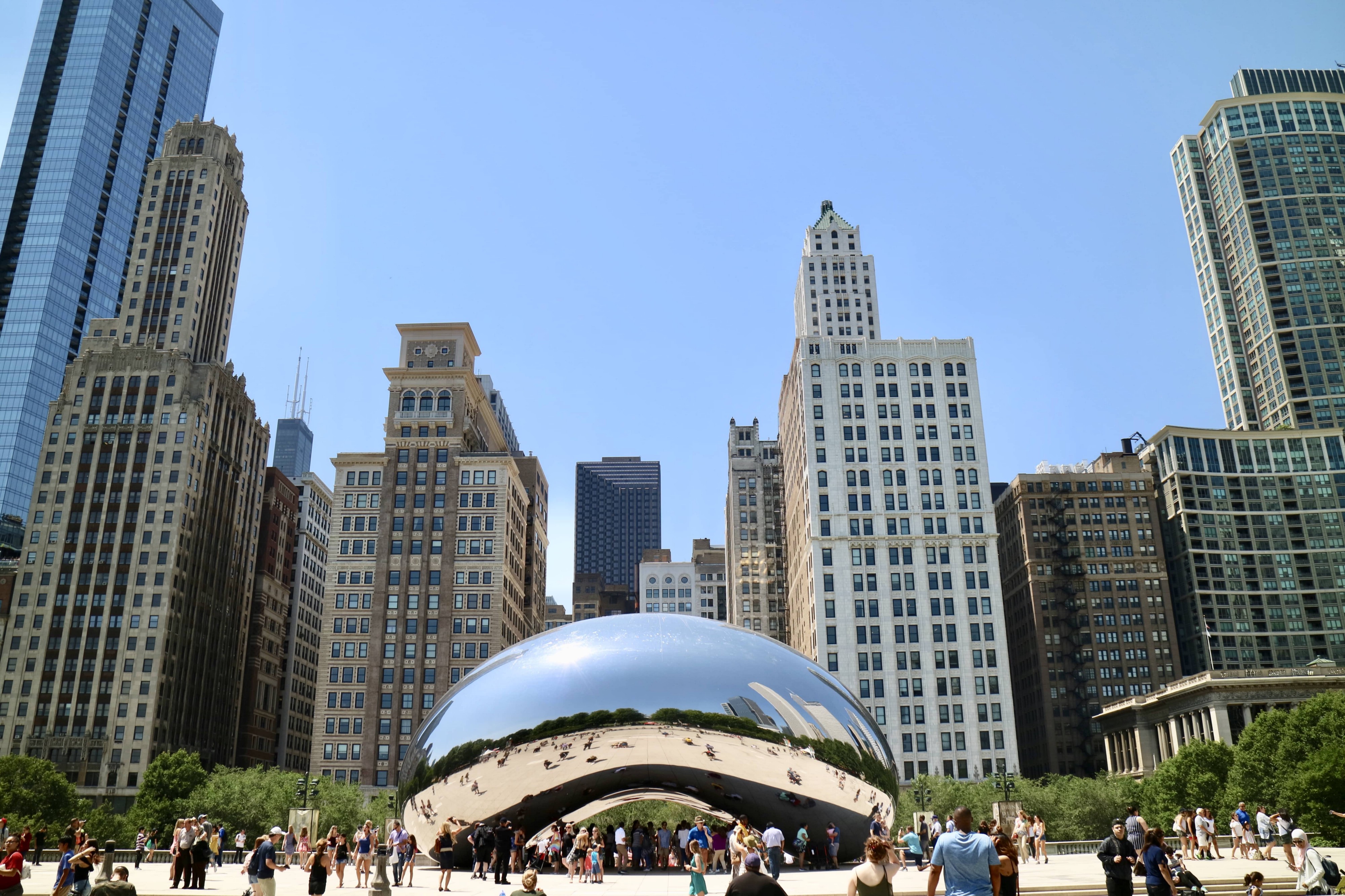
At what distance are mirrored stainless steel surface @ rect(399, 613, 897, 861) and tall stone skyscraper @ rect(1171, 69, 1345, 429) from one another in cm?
16839

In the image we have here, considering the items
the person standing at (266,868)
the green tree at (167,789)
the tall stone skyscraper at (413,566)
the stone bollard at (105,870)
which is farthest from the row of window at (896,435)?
the person standing at (266,868)

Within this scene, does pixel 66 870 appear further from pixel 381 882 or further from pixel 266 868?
pixel 381 882

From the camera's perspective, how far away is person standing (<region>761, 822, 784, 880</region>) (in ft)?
77.6

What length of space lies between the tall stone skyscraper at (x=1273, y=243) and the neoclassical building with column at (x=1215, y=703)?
262ft

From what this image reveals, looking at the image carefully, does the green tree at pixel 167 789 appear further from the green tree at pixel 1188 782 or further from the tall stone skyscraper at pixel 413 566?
the green tree at pixel 1188 782

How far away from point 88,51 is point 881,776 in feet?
613

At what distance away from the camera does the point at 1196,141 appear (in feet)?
644

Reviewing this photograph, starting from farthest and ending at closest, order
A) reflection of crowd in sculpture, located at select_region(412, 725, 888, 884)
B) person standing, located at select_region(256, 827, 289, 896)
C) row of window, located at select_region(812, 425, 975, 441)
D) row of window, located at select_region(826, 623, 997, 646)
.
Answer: row of window, located at select_region(812, 425, 975, 441) < row of window, located at select_region(826, 623, 997, 646) < reflection of crowd in sculpture, located at select_region(412, 725, 888, 884) < person standing, located at select_region(256, 827, 289, 896)

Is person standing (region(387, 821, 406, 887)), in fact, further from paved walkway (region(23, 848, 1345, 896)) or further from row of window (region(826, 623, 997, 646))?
row of window (region(826, 623, 997, 646))

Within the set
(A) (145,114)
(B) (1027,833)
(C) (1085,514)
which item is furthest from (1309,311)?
(A) (145,114)

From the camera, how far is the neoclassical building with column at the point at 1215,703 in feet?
313

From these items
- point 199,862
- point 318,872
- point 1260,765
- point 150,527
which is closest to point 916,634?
point 1260,765

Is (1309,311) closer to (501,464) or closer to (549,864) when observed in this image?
(501,464)

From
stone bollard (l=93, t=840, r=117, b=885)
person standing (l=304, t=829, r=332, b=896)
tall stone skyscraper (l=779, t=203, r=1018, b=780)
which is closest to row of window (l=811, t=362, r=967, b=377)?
tall stone skyscraper (l=779, t=203, r=1018, b=780)
